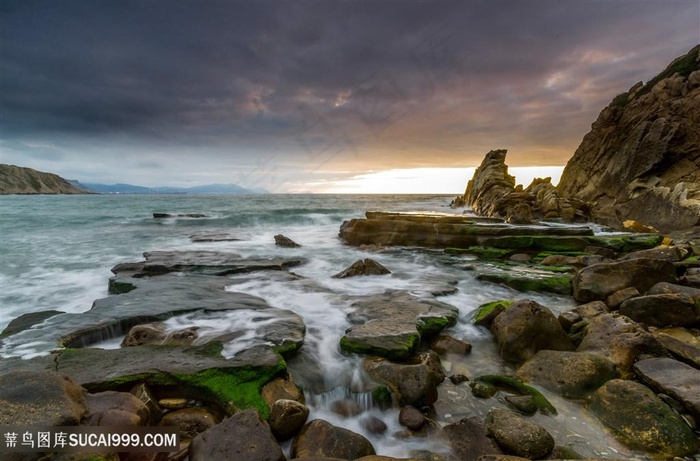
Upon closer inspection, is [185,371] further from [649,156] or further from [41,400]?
[649,156]

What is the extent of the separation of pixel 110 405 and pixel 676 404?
18.9ft

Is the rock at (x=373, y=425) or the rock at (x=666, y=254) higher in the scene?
the rock at (x=666, y=254)

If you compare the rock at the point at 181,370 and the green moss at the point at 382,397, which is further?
the green moss at the point at 382,397

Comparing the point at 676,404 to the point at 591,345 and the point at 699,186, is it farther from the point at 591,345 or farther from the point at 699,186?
the point at 699,186

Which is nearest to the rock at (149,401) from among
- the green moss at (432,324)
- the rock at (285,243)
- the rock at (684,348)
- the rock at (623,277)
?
the green moss at (432,324)

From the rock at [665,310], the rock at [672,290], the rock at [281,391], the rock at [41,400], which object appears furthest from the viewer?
the rock at [672,290]

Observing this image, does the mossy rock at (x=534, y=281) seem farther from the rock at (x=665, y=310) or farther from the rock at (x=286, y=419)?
the rock at (x=286, y=419)

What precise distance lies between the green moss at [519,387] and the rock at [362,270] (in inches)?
230

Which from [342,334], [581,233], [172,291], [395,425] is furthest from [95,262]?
[581,233]

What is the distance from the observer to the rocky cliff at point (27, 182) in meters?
125

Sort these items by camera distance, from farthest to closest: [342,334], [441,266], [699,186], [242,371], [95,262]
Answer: [699,186] < [95,262] < [441,266] < [342,334] < [242,371]

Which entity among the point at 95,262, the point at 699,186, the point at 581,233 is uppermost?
the point at 699,186

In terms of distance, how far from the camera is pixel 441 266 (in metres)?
12.1

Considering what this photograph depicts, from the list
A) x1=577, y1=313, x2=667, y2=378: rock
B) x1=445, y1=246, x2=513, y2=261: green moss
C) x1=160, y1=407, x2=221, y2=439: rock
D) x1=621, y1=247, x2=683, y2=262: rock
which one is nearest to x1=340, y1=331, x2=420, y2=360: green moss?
x1=160, y1=407, x2=221, y2=439: rock
